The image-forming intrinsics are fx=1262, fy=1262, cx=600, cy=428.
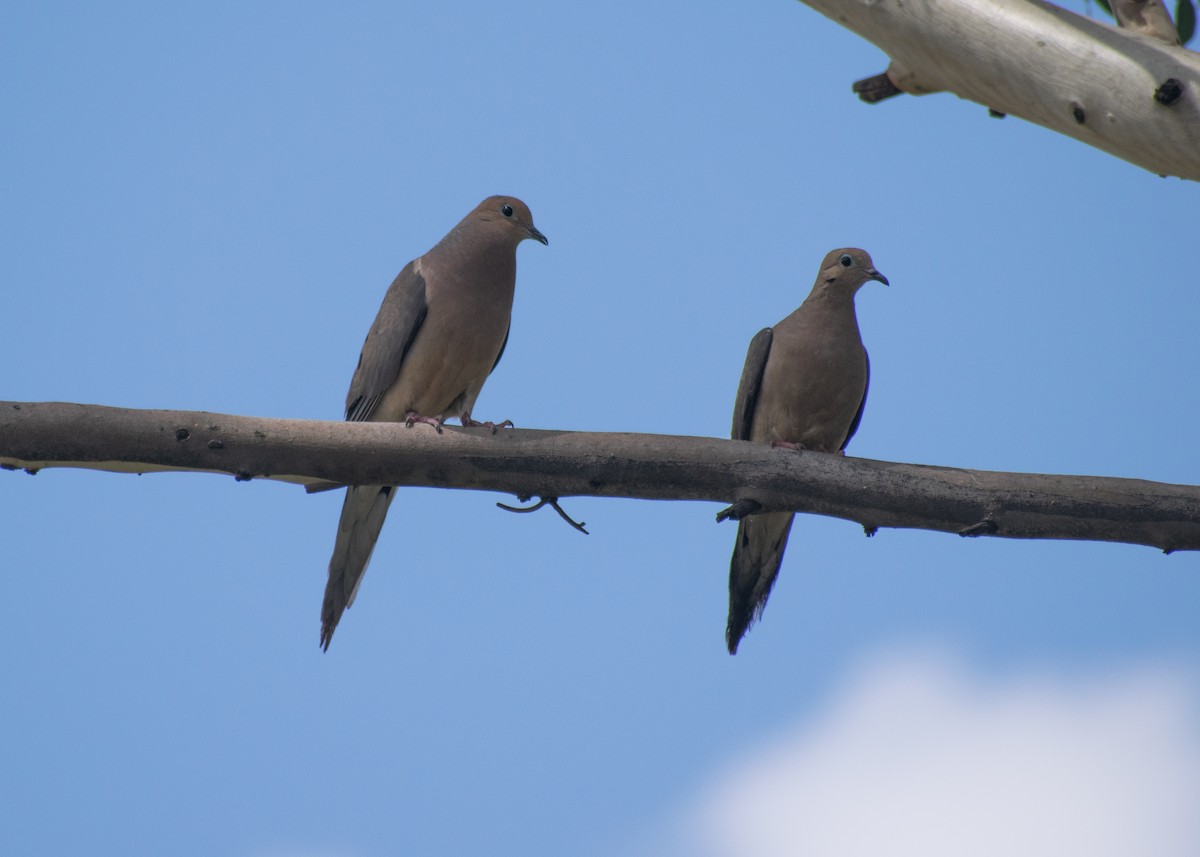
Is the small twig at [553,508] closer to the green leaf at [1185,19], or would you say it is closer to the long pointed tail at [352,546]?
the long pointed tail at [352,546]

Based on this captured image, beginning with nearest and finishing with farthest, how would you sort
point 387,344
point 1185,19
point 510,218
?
point 1185,19 → point 387,344 → point 510,218

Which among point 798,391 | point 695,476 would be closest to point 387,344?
point 798,391

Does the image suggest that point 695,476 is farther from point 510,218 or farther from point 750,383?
point 510,218

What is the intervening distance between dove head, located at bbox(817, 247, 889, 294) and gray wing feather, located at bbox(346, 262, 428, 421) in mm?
2152

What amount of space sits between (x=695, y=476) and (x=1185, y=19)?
2.54 meters

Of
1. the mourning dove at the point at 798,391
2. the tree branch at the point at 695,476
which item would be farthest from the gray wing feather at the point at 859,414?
the tree branch at the point at 695,476

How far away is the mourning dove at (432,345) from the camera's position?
6270mm

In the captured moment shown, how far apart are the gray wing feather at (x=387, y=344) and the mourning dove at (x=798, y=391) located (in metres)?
1.77

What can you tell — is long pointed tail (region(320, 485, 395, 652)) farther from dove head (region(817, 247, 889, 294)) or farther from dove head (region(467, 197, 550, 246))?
dove head (region(817, 247, 889, 294))

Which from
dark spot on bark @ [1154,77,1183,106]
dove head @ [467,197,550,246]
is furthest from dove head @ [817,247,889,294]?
dark spot on bark @ [1154,77,1183,106]

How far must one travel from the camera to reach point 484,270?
660 centimetres

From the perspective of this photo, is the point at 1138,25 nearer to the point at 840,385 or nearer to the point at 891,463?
the point at 891,463

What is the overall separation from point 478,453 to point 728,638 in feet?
6.13

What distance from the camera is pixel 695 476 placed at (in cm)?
491
